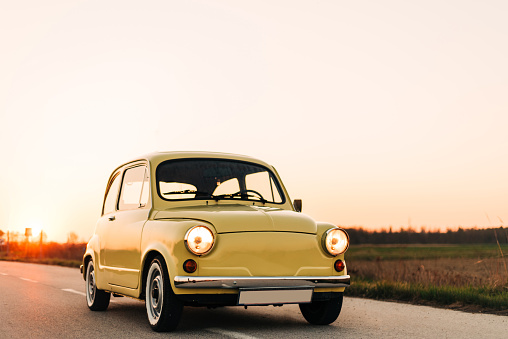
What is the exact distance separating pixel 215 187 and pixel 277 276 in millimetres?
1745

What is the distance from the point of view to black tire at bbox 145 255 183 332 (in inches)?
241

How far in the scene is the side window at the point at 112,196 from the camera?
8.70 m

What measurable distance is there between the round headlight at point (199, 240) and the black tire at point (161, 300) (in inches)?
16.6

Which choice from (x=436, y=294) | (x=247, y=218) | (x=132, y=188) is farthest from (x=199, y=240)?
(x=436, y=294)

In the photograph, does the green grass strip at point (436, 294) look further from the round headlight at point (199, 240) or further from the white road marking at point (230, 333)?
the round headlight at point (199, 240)

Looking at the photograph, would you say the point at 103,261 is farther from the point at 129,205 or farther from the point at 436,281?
the point at 436,281

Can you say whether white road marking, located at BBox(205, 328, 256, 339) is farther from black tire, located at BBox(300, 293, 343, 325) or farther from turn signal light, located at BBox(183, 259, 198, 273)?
black tire, located at BBox(300, 293, 343, 325)

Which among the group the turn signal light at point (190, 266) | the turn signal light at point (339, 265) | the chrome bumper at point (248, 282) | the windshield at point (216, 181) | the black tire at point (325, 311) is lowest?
the black tire at point (325, 311)

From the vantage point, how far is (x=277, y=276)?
6199mm

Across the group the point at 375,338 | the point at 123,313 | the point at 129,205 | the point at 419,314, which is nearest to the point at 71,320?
the point at 123,313

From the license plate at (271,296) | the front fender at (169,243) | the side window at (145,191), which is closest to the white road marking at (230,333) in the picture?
the license plate at (271,296)

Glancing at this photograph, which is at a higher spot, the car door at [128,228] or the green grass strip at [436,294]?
the car door at [128,228]

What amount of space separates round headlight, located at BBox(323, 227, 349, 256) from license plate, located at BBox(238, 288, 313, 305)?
50 cm

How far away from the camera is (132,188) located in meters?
8.03
